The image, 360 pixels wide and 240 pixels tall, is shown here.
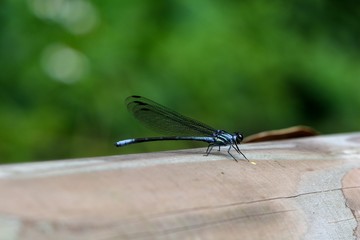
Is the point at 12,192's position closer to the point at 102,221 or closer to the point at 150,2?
the point at 102,221

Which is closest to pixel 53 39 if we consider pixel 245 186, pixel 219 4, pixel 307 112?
pixel 219 4

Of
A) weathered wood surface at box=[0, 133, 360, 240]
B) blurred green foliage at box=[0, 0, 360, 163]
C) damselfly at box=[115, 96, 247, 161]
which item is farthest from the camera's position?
blurred green foliage at box=[0, 0, 360, 163]

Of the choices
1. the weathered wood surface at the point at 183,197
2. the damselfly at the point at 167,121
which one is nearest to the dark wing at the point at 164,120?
the damselfly at the point at 167,121

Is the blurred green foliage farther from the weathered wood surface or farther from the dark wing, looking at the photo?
the weathered wood surface

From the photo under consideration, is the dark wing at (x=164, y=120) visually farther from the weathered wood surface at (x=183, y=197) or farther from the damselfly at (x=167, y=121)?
the weathered wood surface at (x=183, y=197)

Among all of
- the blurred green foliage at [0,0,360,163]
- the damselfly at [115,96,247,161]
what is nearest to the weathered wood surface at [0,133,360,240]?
the damselfly at [115,96,247,161]
